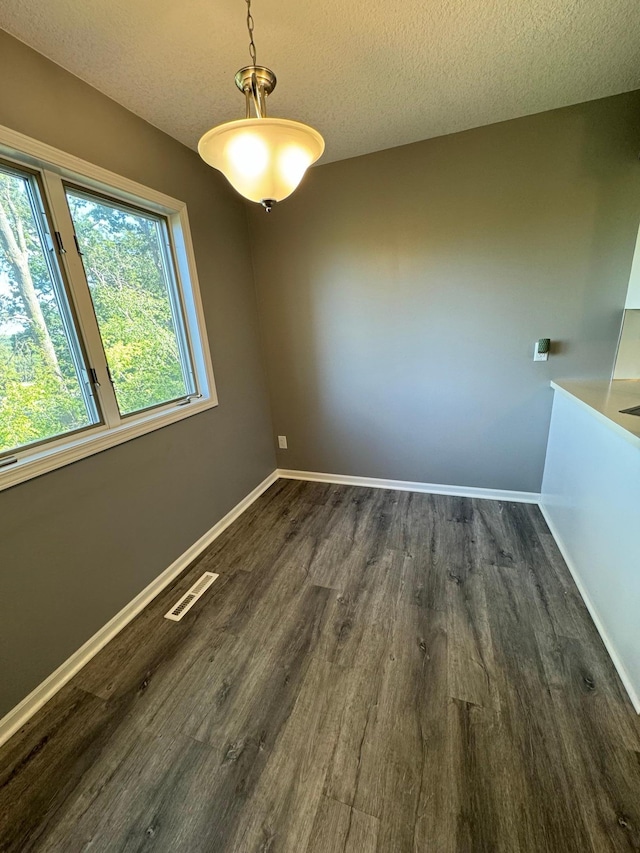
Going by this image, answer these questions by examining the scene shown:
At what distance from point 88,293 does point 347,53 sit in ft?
5.26

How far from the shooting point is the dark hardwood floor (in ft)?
3.28

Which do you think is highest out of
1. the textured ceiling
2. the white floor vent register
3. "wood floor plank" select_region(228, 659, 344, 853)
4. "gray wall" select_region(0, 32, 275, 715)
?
the textured ceiling

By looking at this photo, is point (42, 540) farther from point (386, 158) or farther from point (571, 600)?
point (386, 158)

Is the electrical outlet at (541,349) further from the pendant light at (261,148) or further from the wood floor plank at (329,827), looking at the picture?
the wood floor plank at (329,827)

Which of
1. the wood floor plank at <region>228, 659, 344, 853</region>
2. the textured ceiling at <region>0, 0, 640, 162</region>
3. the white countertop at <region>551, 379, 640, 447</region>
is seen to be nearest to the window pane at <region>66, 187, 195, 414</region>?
the textured ceiling at <region>0, 0, 640, 162</region>

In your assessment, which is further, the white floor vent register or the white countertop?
the white floor vent register

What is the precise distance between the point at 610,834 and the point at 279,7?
115 inches

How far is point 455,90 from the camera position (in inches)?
68.6

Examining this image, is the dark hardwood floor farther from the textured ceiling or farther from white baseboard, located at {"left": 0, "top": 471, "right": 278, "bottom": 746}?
the textured ceiling

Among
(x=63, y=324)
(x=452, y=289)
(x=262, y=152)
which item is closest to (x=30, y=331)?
(x=63, y=324)

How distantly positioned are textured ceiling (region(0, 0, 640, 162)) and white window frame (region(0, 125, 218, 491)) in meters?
0.40

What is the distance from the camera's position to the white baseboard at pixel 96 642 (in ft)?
4.36

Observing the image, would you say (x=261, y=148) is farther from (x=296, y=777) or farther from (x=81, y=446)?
(x=296, y=777)

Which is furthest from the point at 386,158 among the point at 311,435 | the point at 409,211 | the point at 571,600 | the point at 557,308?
the point at 571,600
